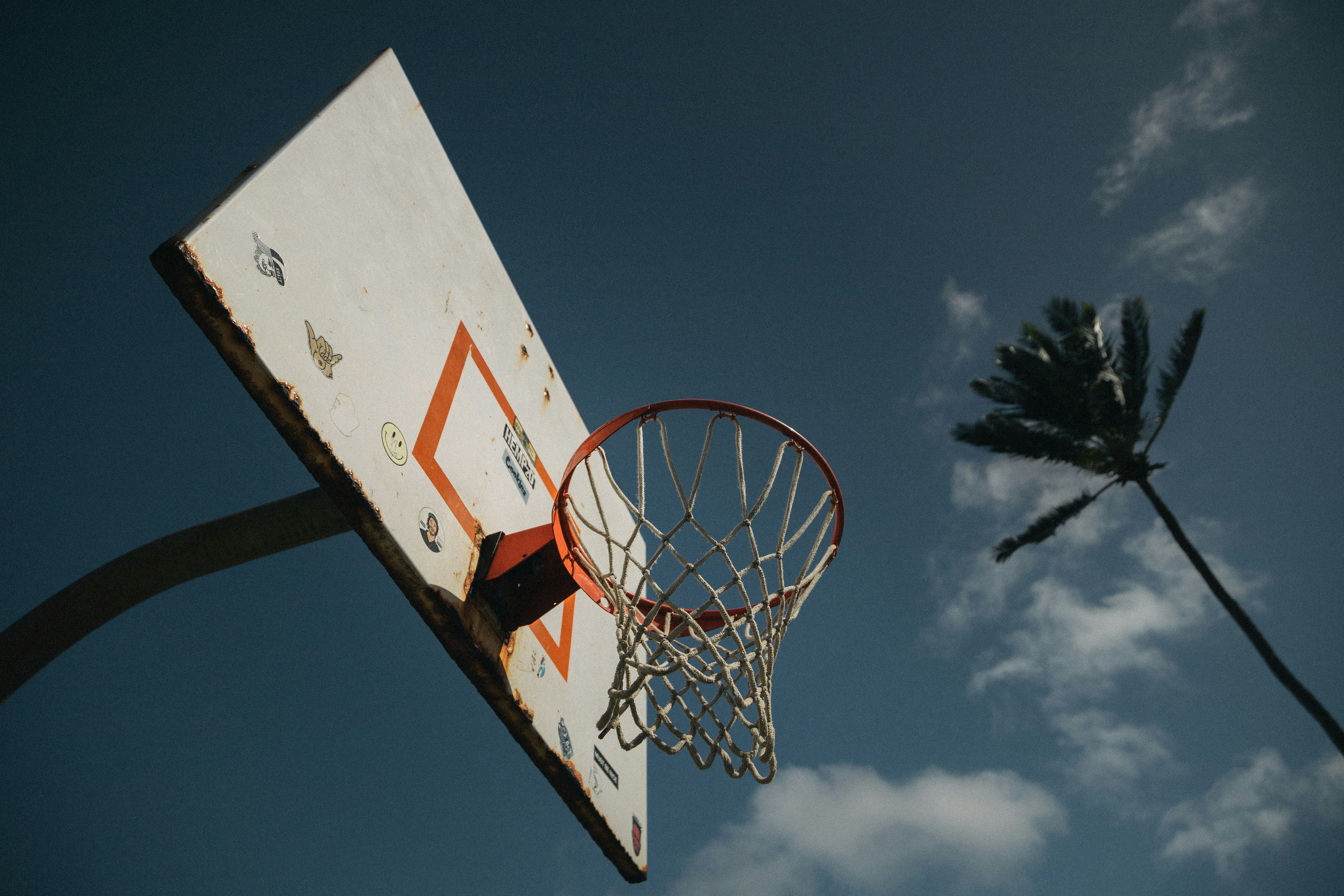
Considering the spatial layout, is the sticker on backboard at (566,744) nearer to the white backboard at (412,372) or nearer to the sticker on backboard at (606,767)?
the white backboard at (412,372)

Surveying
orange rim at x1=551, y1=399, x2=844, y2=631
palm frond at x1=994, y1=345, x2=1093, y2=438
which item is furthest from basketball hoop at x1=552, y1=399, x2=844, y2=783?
palm frond at x1=994, y1=345, x2=1093, y2=438

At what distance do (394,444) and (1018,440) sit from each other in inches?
317

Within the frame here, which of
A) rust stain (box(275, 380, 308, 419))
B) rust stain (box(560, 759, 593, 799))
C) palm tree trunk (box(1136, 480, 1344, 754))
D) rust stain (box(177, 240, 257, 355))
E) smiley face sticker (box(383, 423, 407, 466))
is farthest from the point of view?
palm tree trunk (box(1136, 480, 1344, 754))

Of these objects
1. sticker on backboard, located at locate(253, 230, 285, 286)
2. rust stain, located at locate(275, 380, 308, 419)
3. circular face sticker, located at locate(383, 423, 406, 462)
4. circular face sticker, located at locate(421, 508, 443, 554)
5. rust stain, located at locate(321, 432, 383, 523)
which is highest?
sticker on backboard, located at locate(253, 230, 285, 286)

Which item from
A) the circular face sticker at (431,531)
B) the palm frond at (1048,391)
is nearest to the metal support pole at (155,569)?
the circular face sticker at (431,531)

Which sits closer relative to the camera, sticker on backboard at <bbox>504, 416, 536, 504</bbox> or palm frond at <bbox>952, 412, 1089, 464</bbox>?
sticker on backboard at <bbox>504, 416, 536, 504</bbox>

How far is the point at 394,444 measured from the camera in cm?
183

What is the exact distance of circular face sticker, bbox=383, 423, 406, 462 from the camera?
1.79 metres

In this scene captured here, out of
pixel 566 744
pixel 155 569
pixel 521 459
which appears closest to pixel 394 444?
pixel 521 459

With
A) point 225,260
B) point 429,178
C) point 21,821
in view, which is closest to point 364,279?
point 225,260

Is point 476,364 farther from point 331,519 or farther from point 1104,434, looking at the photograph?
point 1104,434

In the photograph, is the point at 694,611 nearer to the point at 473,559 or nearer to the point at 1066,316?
the point at 473,559

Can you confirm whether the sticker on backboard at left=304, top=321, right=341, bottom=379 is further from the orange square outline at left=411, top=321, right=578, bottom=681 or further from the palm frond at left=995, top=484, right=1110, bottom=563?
the palm frond at left=995, top=484, right=1110, bottom=563

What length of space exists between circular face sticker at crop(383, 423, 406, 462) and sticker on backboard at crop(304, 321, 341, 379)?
22 centimetres
